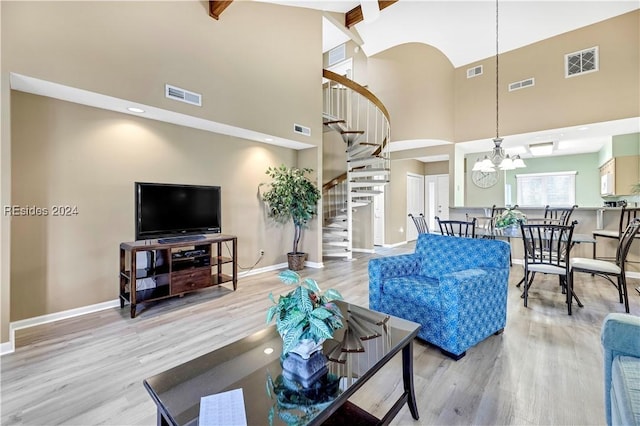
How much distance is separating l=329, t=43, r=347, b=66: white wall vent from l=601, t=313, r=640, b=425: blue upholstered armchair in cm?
733

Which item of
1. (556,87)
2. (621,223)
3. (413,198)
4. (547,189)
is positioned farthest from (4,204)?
(547,189)

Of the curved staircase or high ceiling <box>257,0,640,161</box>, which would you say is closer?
high ceiling <box>257,0,640,161</box>

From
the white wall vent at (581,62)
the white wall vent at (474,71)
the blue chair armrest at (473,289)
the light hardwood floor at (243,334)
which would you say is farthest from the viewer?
the white wall vent at (474,71)

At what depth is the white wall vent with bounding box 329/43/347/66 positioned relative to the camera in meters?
6.92

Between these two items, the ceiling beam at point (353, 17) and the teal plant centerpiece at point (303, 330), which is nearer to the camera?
the teal plant centerpiece at point (303, 330)

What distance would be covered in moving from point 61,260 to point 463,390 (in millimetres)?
3853

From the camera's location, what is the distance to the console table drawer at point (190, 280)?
3.15 metres

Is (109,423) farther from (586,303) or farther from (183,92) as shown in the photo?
(586,303)

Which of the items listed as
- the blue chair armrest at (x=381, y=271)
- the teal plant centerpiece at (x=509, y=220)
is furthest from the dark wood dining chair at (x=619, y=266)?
the blue chair armrest at (x=381, y=271)

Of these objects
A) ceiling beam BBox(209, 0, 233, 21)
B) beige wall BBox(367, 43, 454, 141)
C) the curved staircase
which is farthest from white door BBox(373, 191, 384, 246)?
ceiling beam BBox(209, 0, 233, 21)

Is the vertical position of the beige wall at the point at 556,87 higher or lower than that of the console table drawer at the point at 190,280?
higher

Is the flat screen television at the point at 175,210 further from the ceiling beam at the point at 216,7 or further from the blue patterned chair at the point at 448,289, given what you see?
the blue patterned chair at the point at 448,289

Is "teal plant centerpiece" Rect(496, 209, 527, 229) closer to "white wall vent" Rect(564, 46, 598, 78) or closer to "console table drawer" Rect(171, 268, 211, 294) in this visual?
"white wall vent" Rect(564, 46, 598, 78)

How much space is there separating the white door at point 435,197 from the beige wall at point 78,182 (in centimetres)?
751
